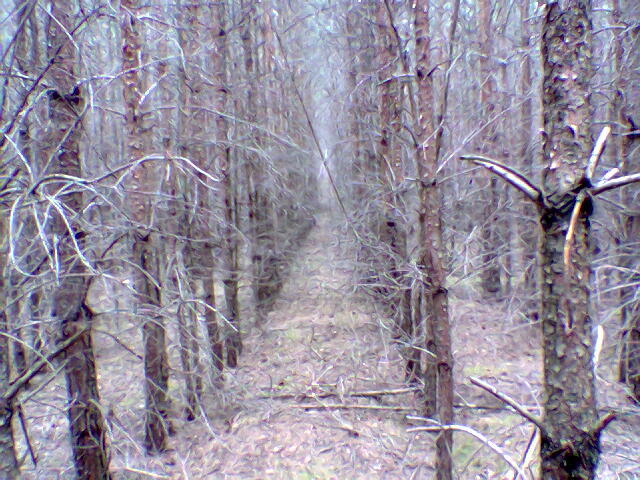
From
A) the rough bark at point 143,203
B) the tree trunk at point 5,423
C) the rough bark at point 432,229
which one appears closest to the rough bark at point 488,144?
the rough bark at point 432,229

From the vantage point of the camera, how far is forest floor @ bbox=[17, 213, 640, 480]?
6.59 metres

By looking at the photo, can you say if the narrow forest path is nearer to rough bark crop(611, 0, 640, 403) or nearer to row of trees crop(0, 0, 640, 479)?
row of trees crop(0, 0, 640, 479)

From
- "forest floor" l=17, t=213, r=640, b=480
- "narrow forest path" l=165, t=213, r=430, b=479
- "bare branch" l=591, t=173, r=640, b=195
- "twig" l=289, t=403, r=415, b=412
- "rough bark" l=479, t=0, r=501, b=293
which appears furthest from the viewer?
"rough bark" l=479, t=0, r=501, b=293

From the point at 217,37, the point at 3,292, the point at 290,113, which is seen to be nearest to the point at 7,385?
the point at 3,292

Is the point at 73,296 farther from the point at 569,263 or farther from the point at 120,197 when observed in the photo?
the point at 569,263

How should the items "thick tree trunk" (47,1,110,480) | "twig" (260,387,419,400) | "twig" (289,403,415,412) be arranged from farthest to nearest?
"twig" (260,387,419,400) < "twig" (289,403,415,412) < "thick tree trunk" (47,1,110,480)

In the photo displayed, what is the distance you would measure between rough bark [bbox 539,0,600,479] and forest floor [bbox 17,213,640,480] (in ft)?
8.93

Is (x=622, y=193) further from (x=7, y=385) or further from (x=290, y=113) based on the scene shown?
(x=290, y=113)

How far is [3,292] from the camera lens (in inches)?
159

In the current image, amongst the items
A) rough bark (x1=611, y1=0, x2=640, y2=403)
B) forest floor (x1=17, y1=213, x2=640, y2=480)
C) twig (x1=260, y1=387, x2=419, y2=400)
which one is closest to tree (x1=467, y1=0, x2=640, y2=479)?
forest floor (x1=17, y1=213, x2=640, y2=480)

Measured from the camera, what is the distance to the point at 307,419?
802cm

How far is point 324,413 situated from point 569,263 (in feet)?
21.6

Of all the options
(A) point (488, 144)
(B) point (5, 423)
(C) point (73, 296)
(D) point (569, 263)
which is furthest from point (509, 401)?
(A) point (488, 144)

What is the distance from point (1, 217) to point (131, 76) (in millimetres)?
3379
